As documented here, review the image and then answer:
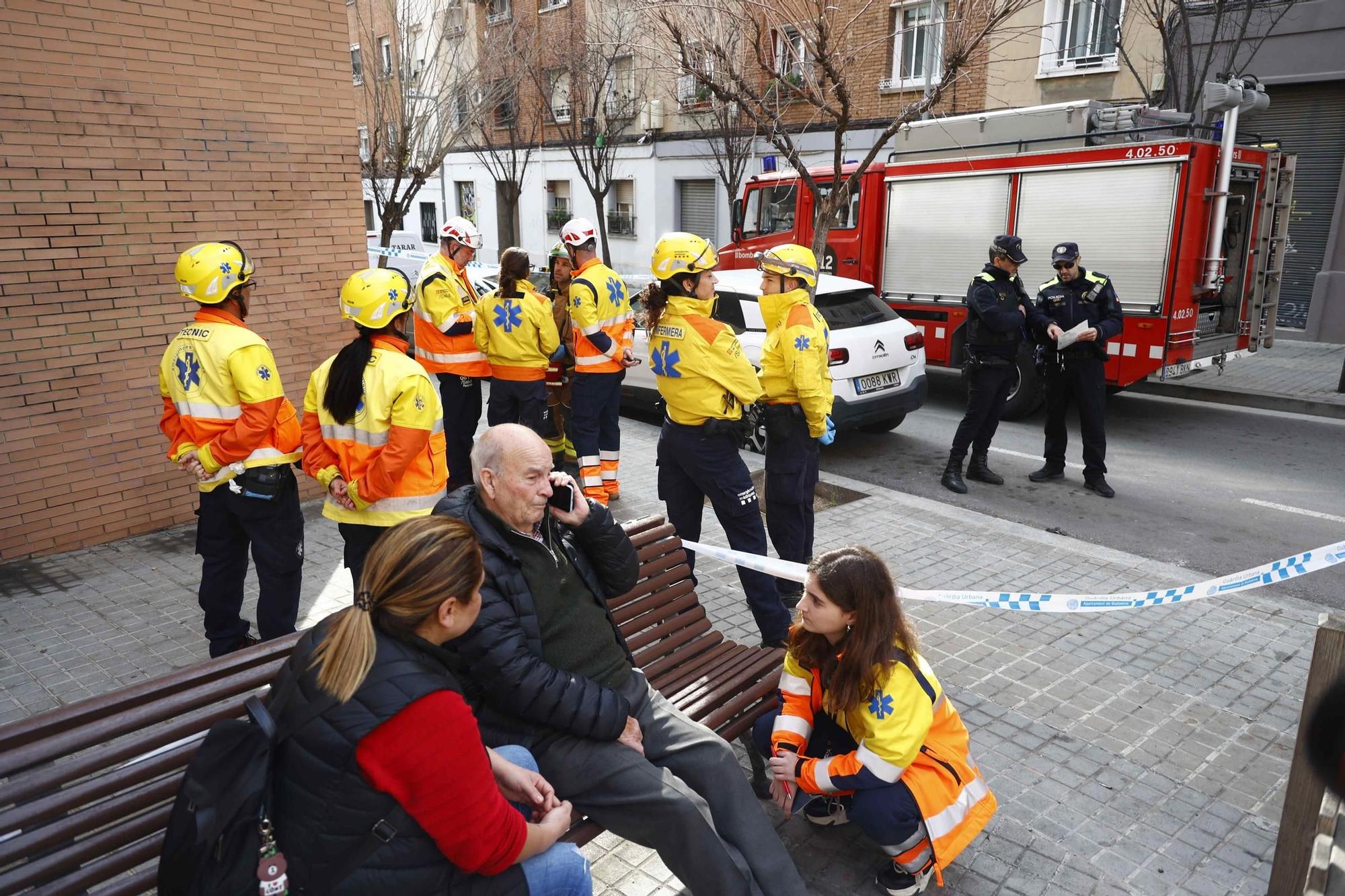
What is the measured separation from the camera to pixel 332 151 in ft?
22.5

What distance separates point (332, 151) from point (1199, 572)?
6470 mm

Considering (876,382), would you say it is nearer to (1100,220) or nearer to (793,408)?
(1100,220)

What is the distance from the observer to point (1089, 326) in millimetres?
7398

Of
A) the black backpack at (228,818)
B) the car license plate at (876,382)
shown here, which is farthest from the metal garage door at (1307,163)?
the black backpack at (228,818)

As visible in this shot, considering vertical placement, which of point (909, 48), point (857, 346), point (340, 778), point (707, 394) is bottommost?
point (857, 346)

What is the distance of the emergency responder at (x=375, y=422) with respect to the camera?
12.3 ft

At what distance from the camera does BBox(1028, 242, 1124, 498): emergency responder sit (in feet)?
24.6

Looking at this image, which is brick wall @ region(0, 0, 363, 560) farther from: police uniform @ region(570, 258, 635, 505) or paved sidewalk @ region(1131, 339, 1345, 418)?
paved sidewalk @ region(1131, 339, 1345, 418)

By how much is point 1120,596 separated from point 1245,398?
8.26m

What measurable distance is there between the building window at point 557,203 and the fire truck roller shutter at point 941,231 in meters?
15.9

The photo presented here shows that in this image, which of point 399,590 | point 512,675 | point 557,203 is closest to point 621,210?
point 557,203

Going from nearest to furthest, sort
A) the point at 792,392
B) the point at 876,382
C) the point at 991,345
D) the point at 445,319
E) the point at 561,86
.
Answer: the point at 792,392 → the point at 445,319 → the point at 991,345 → the point at 876,382 → the point at 561,86

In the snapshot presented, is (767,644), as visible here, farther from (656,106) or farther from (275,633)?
(656,106)

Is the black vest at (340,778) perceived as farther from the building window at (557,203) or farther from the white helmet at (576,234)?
the building window at (557,203)
